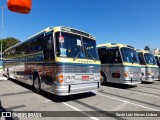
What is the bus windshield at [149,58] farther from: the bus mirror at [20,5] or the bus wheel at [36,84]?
the bus mirror at [20,5]

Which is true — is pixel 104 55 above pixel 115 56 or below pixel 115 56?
above

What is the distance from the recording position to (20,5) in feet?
6.82

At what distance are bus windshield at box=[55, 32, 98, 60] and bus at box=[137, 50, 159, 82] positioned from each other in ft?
24.0

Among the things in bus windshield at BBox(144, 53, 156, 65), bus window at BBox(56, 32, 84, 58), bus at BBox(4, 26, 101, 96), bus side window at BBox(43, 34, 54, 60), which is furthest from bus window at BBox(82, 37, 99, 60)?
bus windshield at BBox(144, 53, 156, 65)

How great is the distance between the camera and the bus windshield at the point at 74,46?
275 inches

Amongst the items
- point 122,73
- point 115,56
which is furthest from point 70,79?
point 115,56

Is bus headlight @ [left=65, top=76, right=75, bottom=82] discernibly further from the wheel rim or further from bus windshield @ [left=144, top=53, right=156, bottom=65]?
bus windshield @ [left=144, top=53, right=156, bottom=65]

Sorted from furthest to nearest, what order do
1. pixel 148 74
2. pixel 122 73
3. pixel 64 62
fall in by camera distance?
pixel 148 74, pixel 122 73, pixel 64 62

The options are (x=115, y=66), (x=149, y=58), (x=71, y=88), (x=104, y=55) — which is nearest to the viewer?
(x=71, y=88)

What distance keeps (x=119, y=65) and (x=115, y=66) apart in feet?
1.26

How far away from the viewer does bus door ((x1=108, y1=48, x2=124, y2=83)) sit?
36.0 ft

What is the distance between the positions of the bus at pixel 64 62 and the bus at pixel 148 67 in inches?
290

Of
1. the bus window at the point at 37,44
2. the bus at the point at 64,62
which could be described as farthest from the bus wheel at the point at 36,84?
the bus window at the point at 37,44

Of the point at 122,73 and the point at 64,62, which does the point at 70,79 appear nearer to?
the point at 64,62
